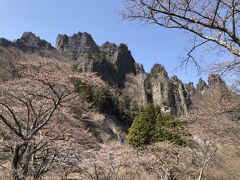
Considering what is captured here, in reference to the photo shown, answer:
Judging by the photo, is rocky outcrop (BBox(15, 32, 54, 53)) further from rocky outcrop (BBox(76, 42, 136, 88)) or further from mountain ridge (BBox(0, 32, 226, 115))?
rocky outcrop (BBox(76, 42, 136, 88))

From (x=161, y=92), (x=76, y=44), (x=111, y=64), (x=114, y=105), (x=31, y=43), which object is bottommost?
(x=114, y=105)

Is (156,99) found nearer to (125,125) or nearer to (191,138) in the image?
(125,125)

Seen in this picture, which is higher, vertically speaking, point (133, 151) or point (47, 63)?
point (47, 63)

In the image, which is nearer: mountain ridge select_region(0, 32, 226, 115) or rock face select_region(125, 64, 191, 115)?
rock face select_region(125, 64, 191, 115)

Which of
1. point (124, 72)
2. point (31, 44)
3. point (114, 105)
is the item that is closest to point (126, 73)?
point (124, 72)

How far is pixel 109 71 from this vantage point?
74562 mm

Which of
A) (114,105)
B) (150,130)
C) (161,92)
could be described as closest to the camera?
(150,130)

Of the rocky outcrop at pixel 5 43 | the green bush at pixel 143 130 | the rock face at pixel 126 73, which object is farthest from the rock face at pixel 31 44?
the green bush at pixel 143 130

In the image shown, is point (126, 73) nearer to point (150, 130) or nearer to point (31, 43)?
point (31, 43)

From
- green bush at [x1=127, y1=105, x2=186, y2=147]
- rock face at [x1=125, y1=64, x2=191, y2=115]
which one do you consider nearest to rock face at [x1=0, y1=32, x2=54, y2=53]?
rock face at [x1=125, y1=64, x2=191, y2=115]

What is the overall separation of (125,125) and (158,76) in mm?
26525

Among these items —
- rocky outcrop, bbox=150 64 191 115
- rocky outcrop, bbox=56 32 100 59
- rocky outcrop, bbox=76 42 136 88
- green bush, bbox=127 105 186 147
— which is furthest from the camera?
rocky outcrop, bbox=56 32 100 59

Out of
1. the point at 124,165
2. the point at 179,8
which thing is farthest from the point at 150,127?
the point at 179,8

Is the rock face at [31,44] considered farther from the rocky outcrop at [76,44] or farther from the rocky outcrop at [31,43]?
the rocky outcrop at [76,44]
